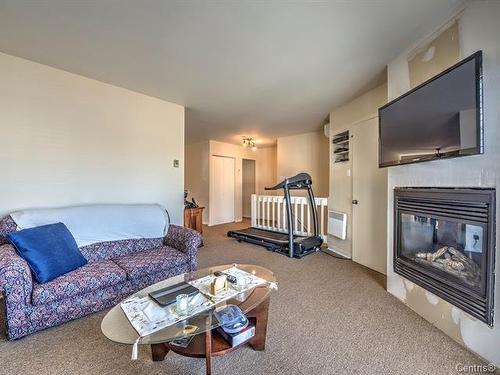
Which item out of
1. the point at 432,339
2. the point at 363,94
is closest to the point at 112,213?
the point at 432,339

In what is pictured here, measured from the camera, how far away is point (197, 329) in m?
1.19

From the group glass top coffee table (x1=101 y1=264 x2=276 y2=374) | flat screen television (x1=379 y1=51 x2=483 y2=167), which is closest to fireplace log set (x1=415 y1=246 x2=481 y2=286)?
flat screen television (x1=379 y1=51 x2=483 y2=167)

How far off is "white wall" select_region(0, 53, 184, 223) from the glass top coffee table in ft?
6.61

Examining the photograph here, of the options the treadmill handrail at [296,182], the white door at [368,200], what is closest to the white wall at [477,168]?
the white door at [368,200]

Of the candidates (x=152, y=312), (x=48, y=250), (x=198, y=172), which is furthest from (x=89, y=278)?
(x=198, y=172)

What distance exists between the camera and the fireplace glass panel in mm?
1616

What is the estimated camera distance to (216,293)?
151cm

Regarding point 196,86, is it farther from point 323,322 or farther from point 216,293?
point 323,322

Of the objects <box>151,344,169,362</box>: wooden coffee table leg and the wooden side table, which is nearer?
<box>151,344,169,362</box>: wooden coffee table leg

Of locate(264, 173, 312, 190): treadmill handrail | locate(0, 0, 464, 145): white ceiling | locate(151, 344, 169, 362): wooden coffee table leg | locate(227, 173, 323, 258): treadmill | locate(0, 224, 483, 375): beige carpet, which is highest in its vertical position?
locate(0, 0, 464, 145): white ceiling

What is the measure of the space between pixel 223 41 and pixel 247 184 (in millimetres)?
6079

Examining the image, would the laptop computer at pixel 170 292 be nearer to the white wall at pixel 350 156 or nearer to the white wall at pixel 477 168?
the white wall at pixel 477 168

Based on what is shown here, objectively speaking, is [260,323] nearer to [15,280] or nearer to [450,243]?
[450,243]

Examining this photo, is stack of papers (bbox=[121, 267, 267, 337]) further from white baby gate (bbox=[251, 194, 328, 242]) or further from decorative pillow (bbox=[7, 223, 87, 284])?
white baby gate (bbox=[251, 194, 328, 242])
